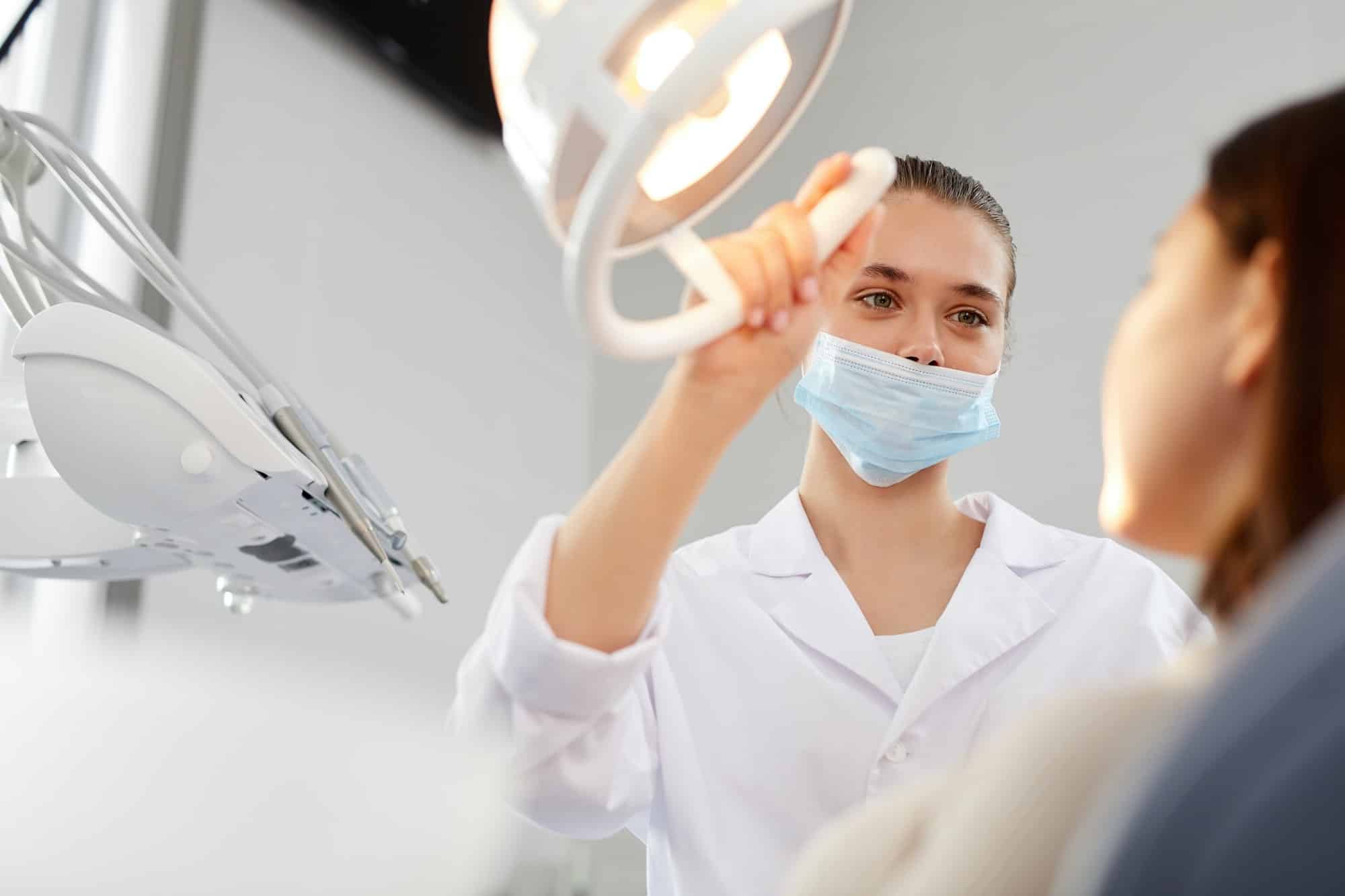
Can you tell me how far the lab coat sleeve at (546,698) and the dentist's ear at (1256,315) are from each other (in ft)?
1.57

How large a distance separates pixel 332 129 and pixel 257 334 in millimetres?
485

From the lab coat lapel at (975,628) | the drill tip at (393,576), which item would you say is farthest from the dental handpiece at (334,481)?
the lab coat lapel at (975,628)

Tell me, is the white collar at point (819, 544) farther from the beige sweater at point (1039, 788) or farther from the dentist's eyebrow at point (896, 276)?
the beige sweater at point (1039, 788)

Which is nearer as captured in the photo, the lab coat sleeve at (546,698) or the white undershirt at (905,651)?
the lab coat sleeve at (546,698)

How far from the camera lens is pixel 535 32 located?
571 mm

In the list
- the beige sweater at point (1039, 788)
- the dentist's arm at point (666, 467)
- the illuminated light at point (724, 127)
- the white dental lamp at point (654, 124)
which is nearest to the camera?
the beige sweater at point (1039, 788)

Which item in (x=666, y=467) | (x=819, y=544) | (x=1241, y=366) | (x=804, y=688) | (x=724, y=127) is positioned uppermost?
(x=724, y=127)

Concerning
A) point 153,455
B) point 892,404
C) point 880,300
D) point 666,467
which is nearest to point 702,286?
point 666,467

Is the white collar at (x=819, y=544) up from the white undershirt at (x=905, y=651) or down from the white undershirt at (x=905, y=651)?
up

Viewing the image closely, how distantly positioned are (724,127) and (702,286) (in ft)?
0.29

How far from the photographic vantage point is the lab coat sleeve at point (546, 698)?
0.82 m

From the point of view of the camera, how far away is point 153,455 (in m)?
0.64

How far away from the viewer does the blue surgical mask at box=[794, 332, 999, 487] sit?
116 centimetres

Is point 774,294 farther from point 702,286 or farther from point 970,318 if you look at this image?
point 970,318
